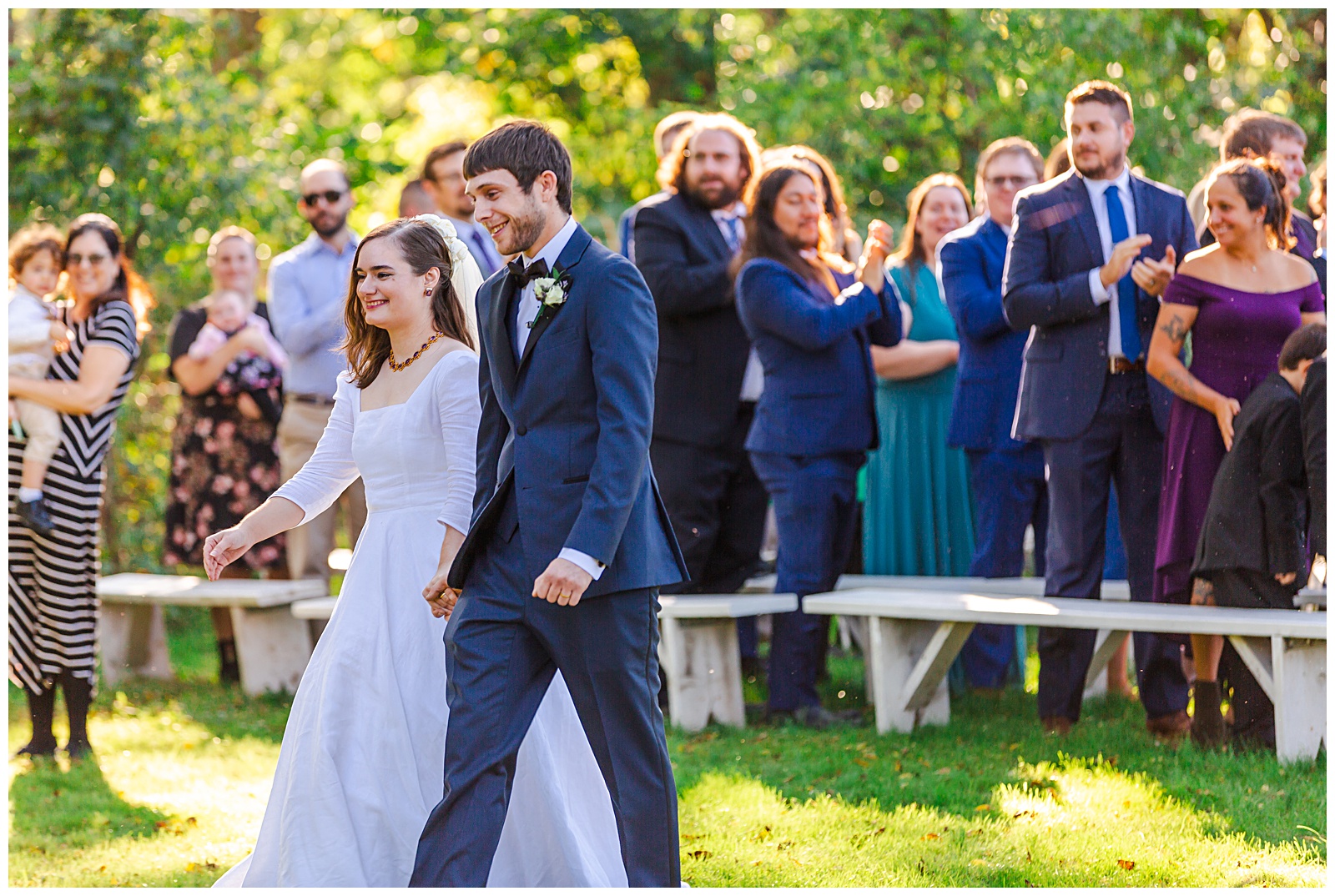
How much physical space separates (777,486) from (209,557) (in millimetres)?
2981

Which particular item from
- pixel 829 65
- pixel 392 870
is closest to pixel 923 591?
pixel 392 870

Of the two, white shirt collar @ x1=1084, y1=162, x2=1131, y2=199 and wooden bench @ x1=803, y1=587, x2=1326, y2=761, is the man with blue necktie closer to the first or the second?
wooden bench @ x1=803, y1=587, x2=1326, y2=761

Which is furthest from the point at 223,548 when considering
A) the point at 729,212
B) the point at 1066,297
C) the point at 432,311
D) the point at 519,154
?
the point at 729,212

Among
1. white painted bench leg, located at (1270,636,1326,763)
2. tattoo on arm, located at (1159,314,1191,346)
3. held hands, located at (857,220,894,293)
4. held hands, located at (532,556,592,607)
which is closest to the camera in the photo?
held hands, located at (532,556,592,607)

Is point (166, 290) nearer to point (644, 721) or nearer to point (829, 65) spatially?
point (829, 65)

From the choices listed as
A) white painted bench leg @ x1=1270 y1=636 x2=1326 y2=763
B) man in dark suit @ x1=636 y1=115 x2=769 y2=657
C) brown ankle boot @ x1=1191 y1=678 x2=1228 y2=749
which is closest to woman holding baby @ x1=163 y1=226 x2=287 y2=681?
man in dark suit @ x1=636 y1=115 x2=769 y2=657

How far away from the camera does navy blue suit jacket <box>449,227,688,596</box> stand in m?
3.50

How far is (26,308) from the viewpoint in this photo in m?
6.70

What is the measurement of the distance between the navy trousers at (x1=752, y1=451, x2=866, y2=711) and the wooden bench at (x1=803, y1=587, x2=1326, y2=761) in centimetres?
17

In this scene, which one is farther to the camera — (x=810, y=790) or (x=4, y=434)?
(x=4, y=434)

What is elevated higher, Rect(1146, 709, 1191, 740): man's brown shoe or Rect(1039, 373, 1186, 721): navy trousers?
Rect(1039, 373, 1186, 721): navy trousers

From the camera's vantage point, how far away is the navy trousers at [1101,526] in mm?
5898

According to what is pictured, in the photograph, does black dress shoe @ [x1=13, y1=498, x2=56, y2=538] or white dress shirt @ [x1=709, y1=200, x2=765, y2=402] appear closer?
black dress shoe @ [x1=13, y1=498, x2=56, y2=538]

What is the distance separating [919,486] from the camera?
7414 millimetres
